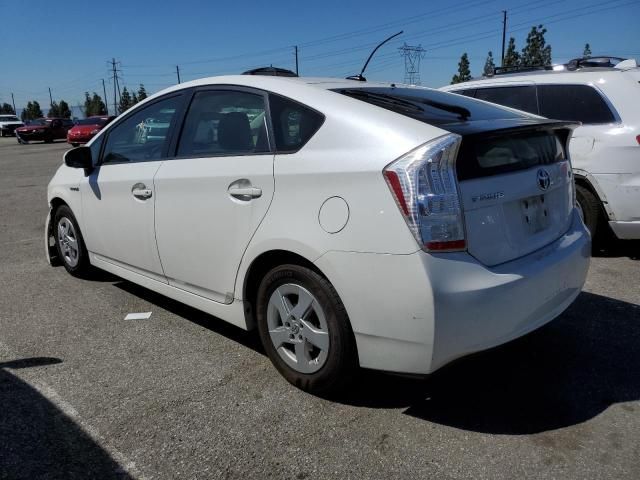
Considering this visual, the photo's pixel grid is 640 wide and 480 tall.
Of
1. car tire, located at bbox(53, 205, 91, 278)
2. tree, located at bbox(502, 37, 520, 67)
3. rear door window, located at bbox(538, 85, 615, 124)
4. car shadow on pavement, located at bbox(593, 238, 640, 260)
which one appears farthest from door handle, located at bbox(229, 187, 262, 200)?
tree, located at bbox(502, 37, 520, 67)

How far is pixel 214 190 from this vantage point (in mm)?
3221

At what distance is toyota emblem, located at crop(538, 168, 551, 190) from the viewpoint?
2850mm

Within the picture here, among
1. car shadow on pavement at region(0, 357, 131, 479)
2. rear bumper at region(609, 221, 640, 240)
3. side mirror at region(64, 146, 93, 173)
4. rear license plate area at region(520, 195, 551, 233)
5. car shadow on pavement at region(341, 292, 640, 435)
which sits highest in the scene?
side mirror at region(64, 146, 93, 173)

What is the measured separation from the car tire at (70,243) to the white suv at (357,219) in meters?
1.33

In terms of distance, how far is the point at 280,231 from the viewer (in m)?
2.83

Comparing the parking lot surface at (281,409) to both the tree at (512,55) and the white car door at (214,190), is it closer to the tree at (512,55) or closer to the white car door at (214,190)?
the white car door at (214,190)

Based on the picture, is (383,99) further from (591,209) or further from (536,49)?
(536,49)

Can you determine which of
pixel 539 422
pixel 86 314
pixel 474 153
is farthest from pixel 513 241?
pixel 86 314

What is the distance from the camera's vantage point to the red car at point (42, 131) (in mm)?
34031

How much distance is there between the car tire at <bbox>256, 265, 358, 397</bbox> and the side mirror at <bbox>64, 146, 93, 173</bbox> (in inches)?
86.2

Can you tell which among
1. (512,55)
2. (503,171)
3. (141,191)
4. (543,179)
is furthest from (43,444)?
(512,55)

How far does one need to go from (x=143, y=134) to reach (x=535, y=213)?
8.92ft

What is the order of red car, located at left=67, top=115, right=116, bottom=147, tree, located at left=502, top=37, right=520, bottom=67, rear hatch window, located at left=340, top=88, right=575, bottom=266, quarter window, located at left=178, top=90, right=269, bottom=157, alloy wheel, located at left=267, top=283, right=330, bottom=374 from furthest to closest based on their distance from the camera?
tree, located at left=502, top=37, right=520, bottom=67, red car, located at left=67, top=115, right=116, bottom=147, quarter window, located at left=178, top=90, right=269, bottom=157, alloy wheel, located at left=267, top=283, right=330, bottom=374, rear hatch window, located at left=340, top=88, right=575, bottom=266

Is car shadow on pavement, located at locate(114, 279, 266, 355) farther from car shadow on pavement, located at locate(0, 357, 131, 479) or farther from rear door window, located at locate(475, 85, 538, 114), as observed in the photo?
rear door window, located at locate(475, 85, 538, 114)
